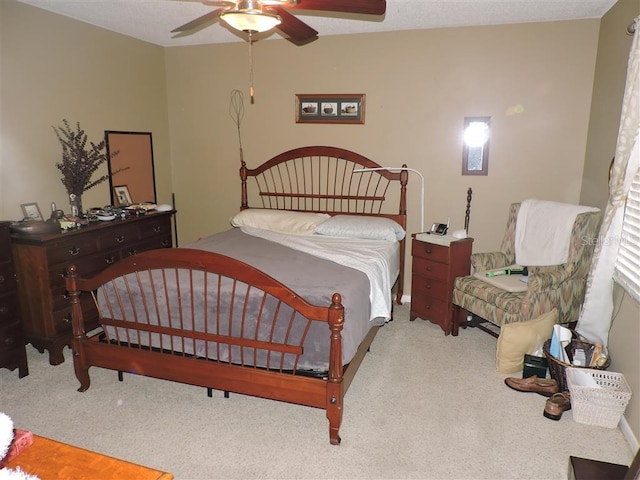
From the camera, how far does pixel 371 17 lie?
3.93 metres

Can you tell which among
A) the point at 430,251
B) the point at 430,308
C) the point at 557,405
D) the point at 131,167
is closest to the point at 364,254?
the point at 430,251

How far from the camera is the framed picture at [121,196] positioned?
14.8 feet

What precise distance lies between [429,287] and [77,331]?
273 centimetres

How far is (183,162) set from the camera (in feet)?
17.1

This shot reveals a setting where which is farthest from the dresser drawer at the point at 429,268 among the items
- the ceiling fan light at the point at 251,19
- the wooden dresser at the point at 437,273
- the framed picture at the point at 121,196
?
the framed picture at the point at 121,196

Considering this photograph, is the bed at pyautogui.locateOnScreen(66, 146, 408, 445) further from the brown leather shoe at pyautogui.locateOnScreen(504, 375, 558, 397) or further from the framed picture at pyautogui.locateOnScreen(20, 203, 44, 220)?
the framed picture at pyautogui.locateOnScreen(20, 203, 44, 220)

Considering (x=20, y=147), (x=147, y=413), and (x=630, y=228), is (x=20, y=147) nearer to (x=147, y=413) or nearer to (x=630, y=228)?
(x=147, y=413)

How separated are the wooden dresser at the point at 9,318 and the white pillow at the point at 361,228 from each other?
2342 mm

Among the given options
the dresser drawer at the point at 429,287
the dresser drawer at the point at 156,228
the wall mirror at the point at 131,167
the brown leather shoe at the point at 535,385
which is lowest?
the brown leather shoe at the point at 535,385

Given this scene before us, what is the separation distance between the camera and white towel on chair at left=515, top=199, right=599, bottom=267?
3.44m

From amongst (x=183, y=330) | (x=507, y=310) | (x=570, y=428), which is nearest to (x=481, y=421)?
(x=570, y=428)

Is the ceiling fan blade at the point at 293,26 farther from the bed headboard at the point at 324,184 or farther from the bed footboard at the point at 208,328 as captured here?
the bed headboard at the point at 324,184

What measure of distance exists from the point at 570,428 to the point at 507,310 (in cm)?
93

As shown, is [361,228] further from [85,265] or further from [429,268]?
[85,265]
